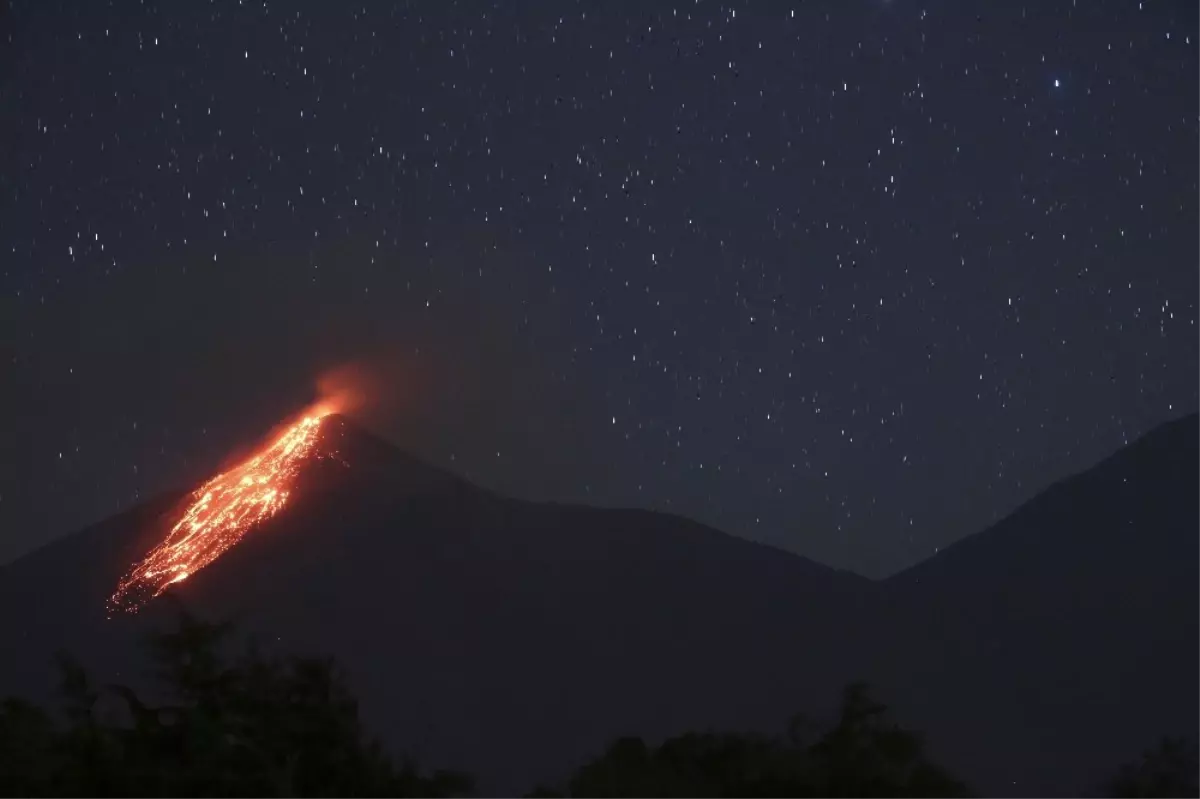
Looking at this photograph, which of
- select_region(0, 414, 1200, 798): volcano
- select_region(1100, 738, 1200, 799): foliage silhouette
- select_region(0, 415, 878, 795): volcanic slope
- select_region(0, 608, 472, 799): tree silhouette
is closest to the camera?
select_region(0, 608, 472, 799): tree silhouette

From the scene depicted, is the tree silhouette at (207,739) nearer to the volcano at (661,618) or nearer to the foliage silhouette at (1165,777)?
the foliage silhouette at (1165,777)

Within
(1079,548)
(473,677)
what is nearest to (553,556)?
(473,677)

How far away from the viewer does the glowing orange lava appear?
88.8 metres

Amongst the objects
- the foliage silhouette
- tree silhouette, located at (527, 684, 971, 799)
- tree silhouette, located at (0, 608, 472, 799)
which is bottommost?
the foliage silhouette

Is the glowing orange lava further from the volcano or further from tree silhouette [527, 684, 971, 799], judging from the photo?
tree silhouette [527, 684, 971, 799]

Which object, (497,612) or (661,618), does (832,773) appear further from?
(497,612)

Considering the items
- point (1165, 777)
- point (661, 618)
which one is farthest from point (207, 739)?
point (661, 618)

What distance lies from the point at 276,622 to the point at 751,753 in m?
89.0

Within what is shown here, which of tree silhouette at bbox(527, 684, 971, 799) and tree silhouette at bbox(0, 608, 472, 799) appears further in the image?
tree silhouette at bbox(527, 684, 971, 799)

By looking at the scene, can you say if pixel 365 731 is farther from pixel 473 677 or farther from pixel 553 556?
pixel 553 556

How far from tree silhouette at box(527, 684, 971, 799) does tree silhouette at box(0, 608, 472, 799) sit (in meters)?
3.63

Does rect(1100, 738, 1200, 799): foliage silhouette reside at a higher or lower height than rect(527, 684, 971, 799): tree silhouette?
lower

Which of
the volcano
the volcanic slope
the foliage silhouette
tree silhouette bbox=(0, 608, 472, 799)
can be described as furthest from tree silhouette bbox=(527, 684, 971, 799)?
the volcanic slope

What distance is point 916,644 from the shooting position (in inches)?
3784
